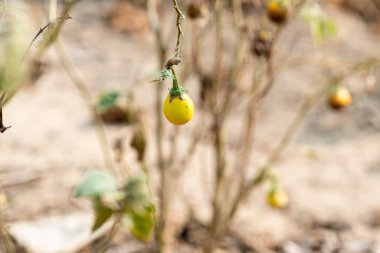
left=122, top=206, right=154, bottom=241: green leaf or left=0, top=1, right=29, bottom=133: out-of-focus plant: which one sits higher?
left=122, top=206, right=154, bottom=241: green leaf

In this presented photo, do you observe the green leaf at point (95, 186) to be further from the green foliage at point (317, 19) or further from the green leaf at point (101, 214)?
the green foliage at point (317, 19)

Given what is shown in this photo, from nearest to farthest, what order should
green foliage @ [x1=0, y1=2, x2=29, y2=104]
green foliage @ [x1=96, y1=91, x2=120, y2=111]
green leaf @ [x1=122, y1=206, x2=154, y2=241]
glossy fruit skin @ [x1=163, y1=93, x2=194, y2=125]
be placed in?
green foliage @ [x1=0, y1=2, x2=29, y2=104]
glossy fruit skin @ [x1=163, y1=93, x2=194, y2=125]
green leaf @ [x1=122, y1=206, x2=154, y2=241]
green foliage @ [x1=96, y1=91, x2=120, y2=111]

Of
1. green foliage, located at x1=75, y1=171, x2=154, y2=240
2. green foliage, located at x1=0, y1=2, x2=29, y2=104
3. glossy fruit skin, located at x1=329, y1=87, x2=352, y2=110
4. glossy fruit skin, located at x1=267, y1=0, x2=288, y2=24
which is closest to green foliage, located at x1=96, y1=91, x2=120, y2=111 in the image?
green foliage, located at x1=75, y1=171, x2=154, y2=240

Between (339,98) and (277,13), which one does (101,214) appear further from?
(339,98)

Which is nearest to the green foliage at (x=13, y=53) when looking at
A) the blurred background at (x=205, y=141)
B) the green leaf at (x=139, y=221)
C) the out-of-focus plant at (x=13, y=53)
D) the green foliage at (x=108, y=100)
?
the out-of-focus plant at (x=13, y=53)

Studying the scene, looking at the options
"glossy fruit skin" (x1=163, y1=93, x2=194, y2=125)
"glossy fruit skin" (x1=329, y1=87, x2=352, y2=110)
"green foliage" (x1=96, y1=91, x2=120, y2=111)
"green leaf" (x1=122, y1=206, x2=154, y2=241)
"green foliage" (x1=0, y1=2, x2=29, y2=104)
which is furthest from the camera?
"glossy fruit skin" (x1=329, y1=87, x2=352, y2=110)

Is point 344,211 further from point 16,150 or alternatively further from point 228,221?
point 16,150

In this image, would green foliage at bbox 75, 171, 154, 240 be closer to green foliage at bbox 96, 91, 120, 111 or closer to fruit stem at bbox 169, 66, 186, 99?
green foliage at bbox 96, 91, 120, 111
